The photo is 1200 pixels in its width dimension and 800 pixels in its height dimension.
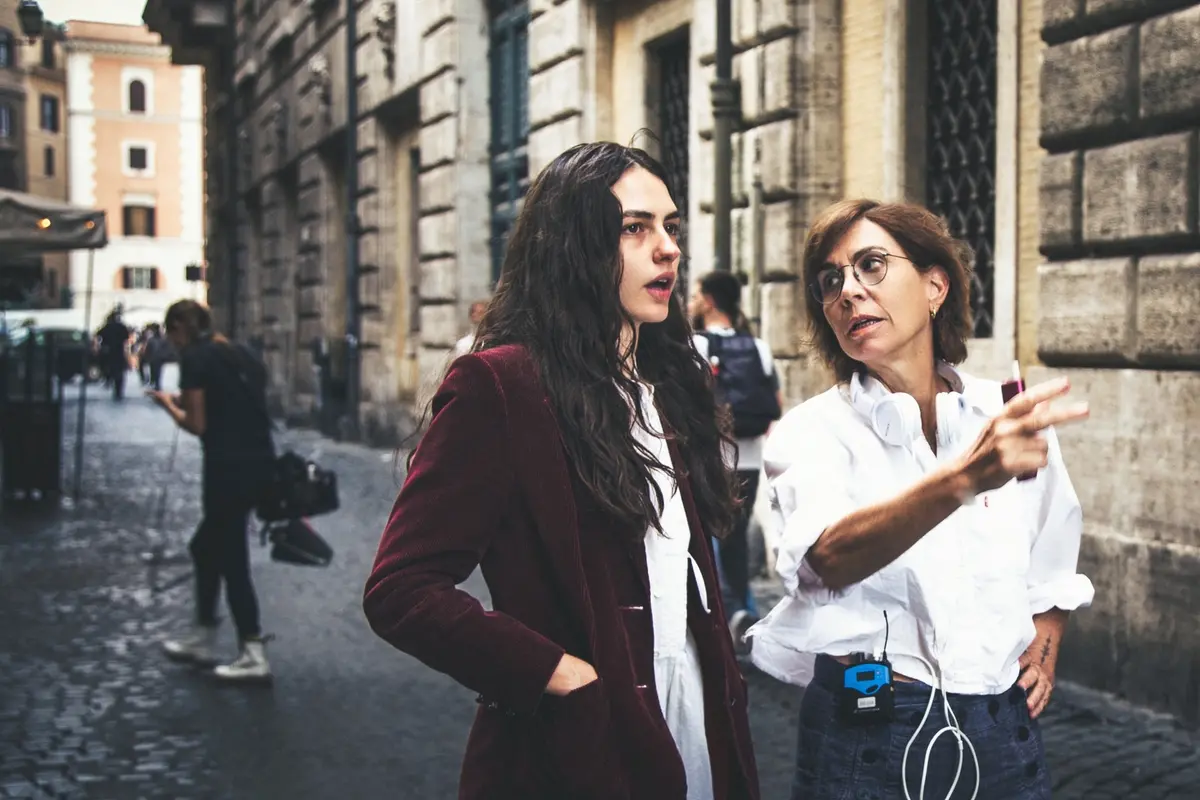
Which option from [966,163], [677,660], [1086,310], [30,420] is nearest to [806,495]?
[677,660]

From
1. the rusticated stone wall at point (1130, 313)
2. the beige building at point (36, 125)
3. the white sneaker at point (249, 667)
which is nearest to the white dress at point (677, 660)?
the rusticated stone wall at point (1130, 313)

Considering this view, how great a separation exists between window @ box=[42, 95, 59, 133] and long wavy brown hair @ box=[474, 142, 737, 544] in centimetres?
7261

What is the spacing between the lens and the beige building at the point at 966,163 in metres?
6.22

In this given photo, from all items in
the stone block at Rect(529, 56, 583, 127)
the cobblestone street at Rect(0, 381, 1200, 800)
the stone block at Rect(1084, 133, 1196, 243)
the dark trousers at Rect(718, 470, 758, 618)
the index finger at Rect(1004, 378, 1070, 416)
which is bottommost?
the cobblestone street at Rect(0, 381, 1200, 800)

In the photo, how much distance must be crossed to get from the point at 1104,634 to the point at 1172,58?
2.29m

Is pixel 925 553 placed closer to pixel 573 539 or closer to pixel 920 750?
pixel 920 750

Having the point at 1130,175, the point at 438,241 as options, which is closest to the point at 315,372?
the point at 438,241

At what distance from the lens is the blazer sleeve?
218cm

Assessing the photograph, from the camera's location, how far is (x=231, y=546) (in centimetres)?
699

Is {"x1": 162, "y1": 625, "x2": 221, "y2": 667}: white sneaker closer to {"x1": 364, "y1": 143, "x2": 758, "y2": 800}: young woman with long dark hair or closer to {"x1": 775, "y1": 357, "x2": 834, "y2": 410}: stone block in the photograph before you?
{"x1": 775, "y1": 357, "x2": 834, "y2": 410}: stone block

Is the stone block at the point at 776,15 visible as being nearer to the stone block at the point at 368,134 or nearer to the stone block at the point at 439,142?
the stone block at the point at 439,142

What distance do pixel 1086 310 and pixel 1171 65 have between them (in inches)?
42.8

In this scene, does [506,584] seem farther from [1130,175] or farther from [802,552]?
[1130,175]

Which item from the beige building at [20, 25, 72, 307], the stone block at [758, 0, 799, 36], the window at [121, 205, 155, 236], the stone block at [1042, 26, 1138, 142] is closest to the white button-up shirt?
the stone block at [1042, 26, 1138, 142]
